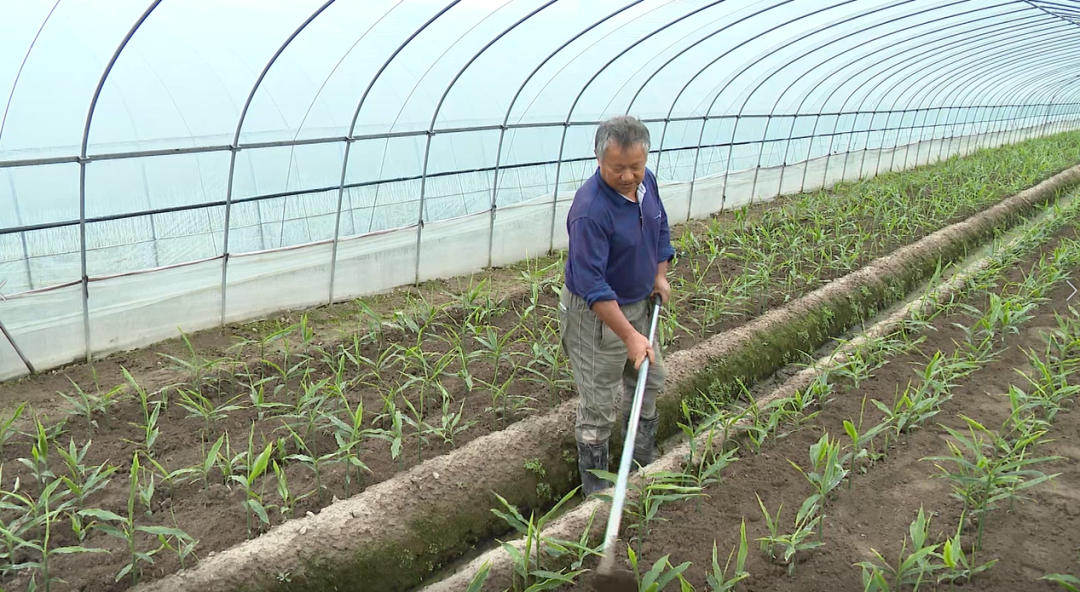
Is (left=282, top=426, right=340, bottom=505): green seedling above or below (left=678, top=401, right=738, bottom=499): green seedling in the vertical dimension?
below

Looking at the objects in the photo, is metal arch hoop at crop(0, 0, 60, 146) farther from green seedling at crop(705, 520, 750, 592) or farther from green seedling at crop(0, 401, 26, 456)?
green seedling at crop(705, 520, 750, 592)

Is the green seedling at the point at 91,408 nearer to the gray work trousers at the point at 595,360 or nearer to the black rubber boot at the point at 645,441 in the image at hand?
the gray work trousers at the point at 595,360

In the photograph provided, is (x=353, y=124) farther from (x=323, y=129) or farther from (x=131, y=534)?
(x=131, y=534)

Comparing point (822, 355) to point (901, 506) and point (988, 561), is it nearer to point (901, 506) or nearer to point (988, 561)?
point (901, 506)

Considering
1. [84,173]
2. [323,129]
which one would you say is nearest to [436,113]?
[323,129]

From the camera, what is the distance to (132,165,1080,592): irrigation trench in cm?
272

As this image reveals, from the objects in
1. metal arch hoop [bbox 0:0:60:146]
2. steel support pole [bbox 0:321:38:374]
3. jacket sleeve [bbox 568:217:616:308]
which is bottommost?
steel support pole [bbox 0:321:38:374]

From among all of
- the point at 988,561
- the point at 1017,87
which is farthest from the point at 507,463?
the point at 1017,87

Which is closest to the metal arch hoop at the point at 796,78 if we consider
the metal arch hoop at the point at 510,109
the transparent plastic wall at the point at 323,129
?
the transparent plastic wall at the point at 323,129

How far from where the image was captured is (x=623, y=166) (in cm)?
274

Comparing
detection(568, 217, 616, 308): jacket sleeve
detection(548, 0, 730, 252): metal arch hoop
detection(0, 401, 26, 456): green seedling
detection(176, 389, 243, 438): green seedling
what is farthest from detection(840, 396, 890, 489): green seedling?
detection(548, 0, 730, 252): metal arch hoop

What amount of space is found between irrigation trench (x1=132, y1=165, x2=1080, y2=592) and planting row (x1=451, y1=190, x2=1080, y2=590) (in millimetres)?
224

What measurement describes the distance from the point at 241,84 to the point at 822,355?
4.38 meters

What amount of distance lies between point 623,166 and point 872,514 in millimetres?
1636
